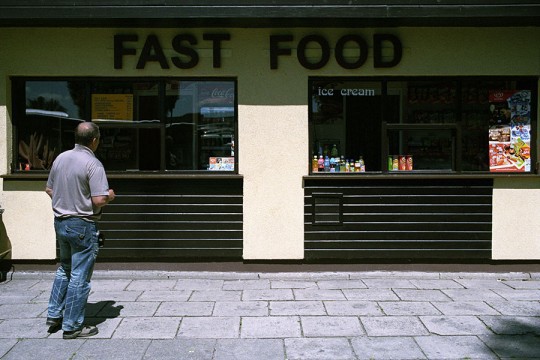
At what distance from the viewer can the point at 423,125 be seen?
7.88 meters

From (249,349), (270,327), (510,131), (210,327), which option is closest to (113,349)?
(210,327)

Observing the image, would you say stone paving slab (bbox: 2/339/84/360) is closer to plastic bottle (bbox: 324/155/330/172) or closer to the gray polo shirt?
the gray polo shirt

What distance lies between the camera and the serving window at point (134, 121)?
788 centimetres

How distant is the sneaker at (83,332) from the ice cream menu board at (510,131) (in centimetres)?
568

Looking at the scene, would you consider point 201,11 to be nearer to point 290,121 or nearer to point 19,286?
point 290,121

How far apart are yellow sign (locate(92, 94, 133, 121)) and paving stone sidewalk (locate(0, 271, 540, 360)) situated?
7.11 ft

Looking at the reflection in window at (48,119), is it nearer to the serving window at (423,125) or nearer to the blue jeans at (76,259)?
the blue jeans at (76,259)

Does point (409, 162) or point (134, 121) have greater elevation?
point (134, 121)

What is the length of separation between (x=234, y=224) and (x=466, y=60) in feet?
12.9

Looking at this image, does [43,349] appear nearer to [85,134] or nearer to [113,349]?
[113,349]

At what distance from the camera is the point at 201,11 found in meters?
7.19

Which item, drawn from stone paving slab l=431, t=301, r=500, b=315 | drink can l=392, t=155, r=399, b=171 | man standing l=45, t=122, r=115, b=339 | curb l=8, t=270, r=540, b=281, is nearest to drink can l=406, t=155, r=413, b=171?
drink can l=392, t=155, r=399, b=171

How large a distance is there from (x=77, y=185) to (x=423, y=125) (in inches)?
189

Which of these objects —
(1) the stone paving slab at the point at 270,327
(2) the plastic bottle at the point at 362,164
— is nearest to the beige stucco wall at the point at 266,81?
(2) the plastic bottle at the point at 362,164
